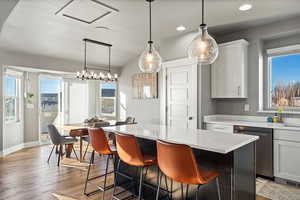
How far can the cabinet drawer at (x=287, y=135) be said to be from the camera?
9.40 ft

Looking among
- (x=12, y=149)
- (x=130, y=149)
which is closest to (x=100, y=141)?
(x=130, y=149)

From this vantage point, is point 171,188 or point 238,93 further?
point 238,93

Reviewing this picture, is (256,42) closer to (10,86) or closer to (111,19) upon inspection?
(111,19)

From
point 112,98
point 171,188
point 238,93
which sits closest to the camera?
point 171,188

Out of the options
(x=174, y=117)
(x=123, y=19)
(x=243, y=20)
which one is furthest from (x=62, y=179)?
(x=243, y=20)

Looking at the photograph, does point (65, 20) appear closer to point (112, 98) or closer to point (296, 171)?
point (112, 98)

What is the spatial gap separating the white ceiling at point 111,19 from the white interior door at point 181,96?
0.81m

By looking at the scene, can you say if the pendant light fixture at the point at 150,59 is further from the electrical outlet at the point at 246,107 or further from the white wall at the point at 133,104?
the white wall at the point at 133,104

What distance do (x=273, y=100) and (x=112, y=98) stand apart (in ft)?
15.2

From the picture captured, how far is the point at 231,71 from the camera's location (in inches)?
149

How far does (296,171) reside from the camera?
9.46ft

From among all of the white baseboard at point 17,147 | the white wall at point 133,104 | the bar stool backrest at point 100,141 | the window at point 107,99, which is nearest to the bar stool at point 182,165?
the bar stool backrest at point 100,141

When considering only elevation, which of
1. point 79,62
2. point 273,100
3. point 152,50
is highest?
point 79,62

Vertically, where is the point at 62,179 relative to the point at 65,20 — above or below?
below
